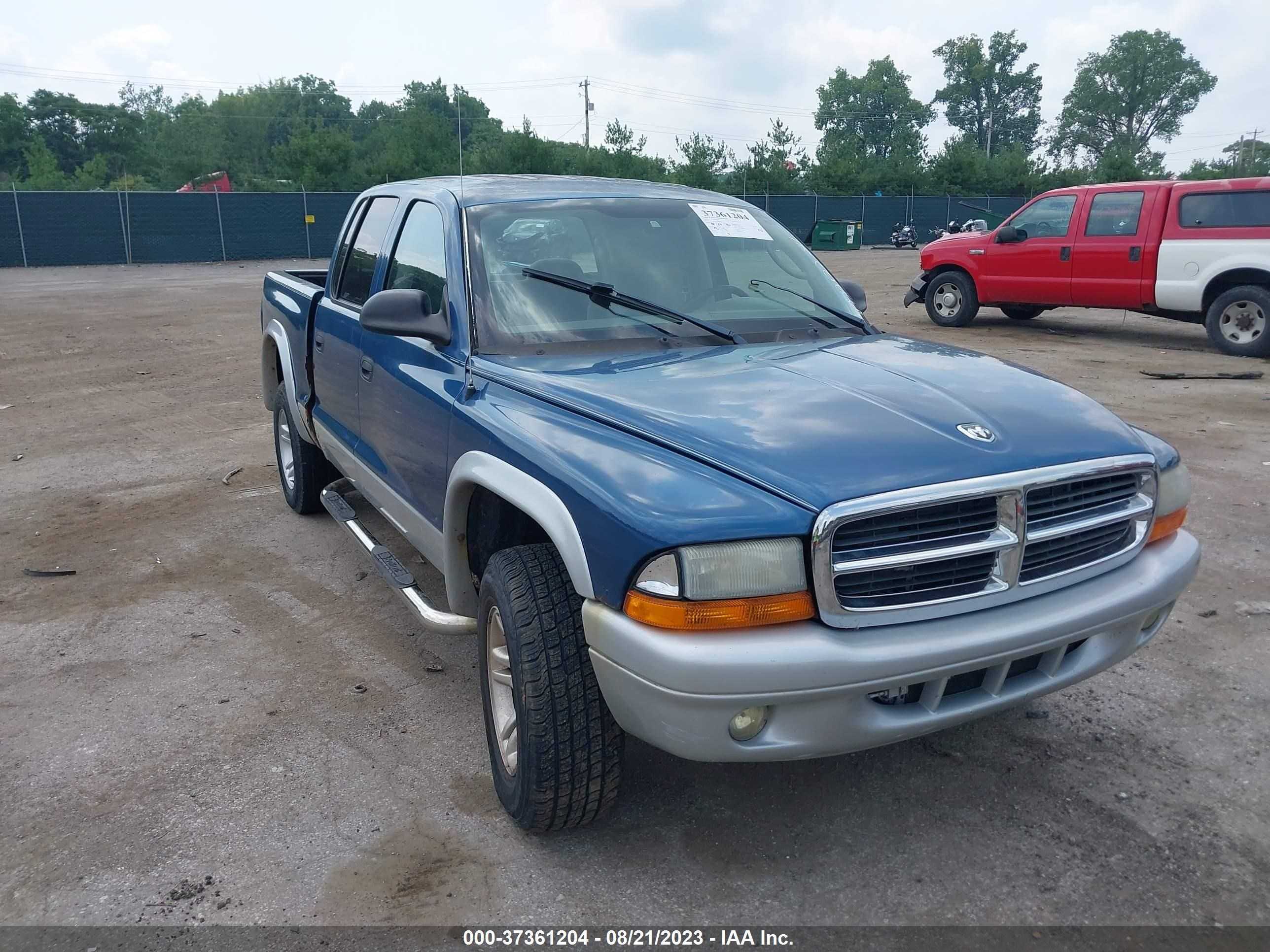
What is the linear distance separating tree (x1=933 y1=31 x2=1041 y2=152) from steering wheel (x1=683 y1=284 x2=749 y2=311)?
102037mm

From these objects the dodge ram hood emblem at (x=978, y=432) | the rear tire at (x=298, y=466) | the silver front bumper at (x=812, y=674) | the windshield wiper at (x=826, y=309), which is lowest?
the rear tire at (x=298, y=466)

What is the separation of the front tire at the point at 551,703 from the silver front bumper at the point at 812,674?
0.13 meters

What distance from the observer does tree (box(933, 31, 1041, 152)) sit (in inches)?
3802

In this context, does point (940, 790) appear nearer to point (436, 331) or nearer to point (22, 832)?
point (436, 331)

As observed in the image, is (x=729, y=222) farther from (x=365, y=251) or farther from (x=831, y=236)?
(x=831, y=236)

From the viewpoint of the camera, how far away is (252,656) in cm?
410

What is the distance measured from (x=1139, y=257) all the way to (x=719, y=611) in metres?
11.3

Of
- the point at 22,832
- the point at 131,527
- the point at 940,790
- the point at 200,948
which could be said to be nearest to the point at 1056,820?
the point at 940,790

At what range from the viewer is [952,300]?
13.8 m

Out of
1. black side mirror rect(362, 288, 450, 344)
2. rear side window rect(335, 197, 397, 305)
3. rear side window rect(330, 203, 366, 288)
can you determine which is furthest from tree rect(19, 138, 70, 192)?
black side mirror rect(362, 288, 450, 344)

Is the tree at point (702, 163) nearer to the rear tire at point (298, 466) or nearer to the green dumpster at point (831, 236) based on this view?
the green dumpster at point (831, 236)

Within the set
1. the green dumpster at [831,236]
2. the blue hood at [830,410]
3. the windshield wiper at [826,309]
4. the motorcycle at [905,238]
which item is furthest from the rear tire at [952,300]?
the motorcycle at [905,238]

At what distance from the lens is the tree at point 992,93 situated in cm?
9656

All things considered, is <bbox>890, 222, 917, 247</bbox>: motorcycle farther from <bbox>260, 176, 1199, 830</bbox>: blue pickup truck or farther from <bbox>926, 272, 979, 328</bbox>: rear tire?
<bbox>260, 176, 1199, 830</bbox>: blue pickup truck
